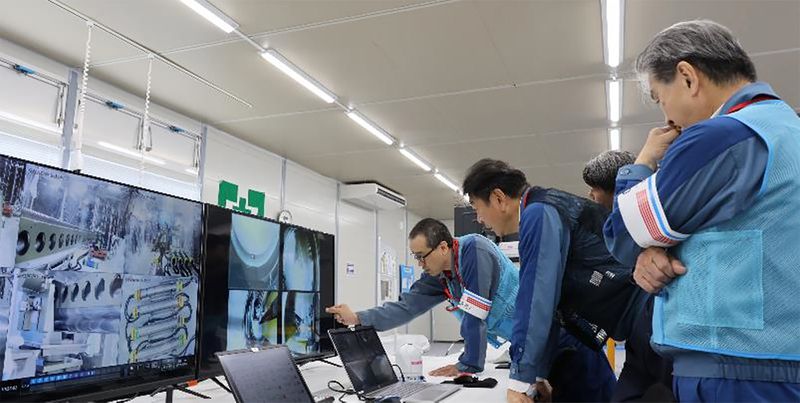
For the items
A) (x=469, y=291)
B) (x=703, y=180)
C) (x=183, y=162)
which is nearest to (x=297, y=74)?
(x=183, y=162)

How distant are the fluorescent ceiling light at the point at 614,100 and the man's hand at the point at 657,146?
3804mm

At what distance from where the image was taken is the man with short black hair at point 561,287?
1.54 m

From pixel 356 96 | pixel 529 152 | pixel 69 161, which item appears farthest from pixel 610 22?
pixel 69 161

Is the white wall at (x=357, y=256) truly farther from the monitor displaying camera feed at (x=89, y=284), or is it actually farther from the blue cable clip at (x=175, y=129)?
the monitor displaying camera feed at (x=89, y=284)

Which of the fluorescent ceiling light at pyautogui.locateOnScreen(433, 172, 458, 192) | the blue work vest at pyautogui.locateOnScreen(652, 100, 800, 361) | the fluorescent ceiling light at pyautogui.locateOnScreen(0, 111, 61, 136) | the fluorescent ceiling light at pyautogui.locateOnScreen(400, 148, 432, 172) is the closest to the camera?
the blue work vest at pyautogui.locateOnScreen(652, 100, 800, 361)

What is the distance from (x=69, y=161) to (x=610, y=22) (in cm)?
415

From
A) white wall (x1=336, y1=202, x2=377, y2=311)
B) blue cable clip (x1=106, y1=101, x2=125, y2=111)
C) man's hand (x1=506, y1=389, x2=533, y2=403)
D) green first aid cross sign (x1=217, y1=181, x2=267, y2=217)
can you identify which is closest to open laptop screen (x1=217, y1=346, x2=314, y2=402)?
man's hand (x1=506, y1=389, x2=533, y2=403)

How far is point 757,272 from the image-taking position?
2.79ft

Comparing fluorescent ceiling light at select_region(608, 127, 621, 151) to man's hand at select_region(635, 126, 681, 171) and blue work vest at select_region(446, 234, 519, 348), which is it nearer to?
blue work vest at select_region(446, 234, 519, 348)

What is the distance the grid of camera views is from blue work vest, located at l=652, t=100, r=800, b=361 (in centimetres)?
129

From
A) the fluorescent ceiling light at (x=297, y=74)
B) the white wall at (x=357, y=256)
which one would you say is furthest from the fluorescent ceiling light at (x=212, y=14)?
the white wall at (x=357, y=256)

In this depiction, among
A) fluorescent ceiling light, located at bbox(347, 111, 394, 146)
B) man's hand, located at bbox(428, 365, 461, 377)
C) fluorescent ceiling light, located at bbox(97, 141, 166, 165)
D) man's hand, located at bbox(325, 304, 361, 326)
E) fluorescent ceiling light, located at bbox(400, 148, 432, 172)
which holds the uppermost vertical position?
fluorescent ceiling light, located at bbox(347, 111, 394, 146)

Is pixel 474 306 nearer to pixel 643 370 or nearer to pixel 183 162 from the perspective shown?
pixel 643 370

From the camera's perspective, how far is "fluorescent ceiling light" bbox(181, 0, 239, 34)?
3.44 m
